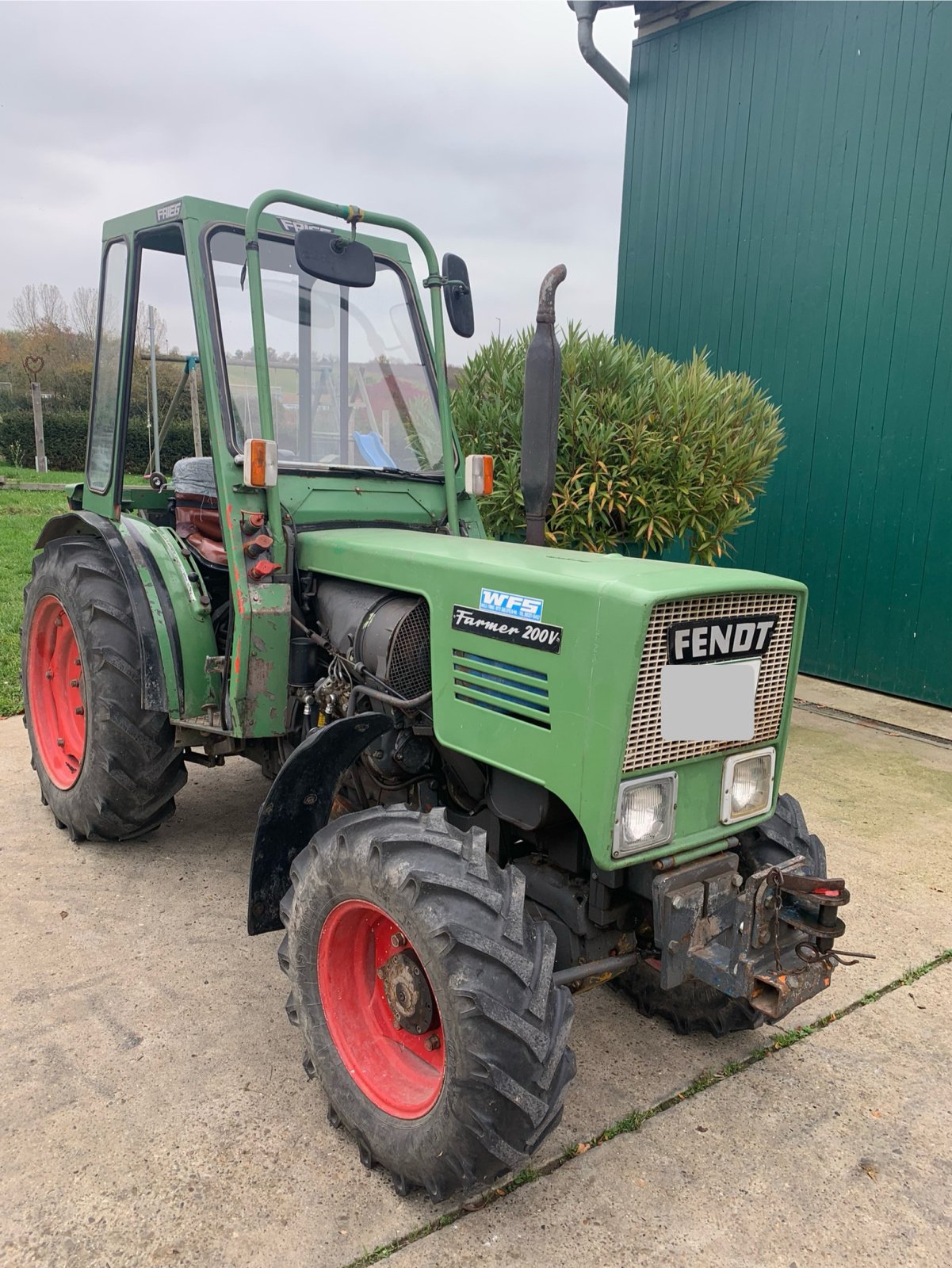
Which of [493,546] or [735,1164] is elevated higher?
[493,546]

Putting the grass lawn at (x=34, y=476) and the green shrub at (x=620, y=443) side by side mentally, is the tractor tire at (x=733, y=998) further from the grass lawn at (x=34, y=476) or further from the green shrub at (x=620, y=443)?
the grass lawn at (x=34, y=476)

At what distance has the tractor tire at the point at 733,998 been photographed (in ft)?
8.87

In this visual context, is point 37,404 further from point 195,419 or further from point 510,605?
point 510,605

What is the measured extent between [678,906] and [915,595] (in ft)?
17.8

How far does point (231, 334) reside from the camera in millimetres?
3178

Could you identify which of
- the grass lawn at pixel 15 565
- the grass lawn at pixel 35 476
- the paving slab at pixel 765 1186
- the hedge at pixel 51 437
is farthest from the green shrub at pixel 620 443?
the hedge at pixel 51 437

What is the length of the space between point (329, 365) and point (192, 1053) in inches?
92.3

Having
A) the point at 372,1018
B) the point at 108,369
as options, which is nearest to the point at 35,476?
the point at 108,369

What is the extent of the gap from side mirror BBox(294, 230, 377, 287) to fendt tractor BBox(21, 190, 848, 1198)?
2cm

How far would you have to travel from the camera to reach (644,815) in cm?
220

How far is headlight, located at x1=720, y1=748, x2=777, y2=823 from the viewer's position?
2381mm

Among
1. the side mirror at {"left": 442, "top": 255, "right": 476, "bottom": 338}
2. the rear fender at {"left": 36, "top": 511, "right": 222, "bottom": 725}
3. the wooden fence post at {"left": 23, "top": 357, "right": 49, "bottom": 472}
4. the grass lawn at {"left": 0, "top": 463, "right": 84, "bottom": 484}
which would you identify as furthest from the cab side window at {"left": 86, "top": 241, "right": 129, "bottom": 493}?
the wooden fence post at {"left": 23, "top": 357, "right": 49, "bottom": 472}

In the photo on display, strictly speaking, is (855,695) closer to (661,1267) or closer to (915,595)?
(915,595)

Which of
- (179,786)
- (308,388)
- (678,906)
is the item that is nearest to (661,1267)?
(678,906)
